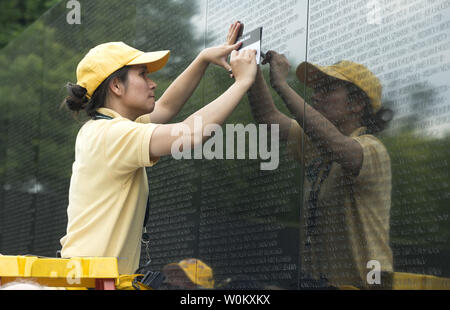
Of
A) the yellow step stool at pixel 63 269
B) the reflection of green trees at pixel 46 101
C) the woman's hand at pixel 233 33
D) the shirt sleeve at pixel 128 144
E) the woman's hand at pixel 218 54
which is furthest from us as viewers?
the reflection of green trees at pixel 46 101

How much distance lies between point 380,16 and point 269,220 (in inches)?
41.8

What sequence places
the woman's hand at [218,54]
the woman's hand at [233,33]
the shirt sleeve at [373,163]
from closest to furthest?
the shirt sleeve at [373,163] → the woman's hand at [218,54] → the woman's hand at [233,33]

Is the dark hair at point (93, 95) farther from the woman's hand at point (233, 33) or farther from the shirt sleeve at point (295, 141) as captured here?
the shirt sleeve at point (295, 141)

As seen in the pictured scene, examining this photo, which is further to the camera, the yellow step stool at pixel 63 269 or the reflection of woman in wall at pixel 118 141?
the reflection of woman in wall at pixel 118 141

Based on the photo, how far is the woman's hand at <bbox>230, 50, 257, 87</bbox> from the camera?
3.29 m

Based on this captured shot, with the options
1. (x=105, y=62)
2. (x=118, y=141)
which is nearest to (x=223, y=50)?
(x=105, y=62)

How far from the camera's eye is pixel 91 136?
3.25 m

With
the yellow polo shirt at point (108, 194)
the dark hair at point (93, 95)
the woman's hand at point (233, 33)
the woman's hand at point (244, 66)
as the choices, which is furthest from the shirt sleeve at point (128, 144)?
the woman's hand at point (233, 33)

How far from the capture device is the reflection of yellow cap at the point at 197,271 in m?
3.88

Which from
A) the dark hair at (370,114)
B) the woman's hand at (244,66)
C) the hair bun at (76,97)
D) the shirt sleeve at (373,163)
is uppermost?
the woman's hand at (244,66)

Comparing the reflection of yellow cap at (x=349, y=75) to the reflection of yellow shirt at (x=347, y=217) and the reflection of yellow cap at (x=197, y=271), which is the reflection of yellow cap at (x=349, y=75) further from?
the reflection of yellow cap at (x=197, y=271)

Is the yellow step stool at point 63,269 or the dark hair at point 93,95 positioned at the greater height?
the dark hair at point 93,95

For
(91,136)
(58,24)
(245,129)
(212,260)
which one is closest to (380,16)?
(245,129)

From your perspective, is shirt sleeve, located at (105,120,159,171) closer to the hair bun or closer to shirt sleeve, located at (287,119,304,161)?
the hair bun
